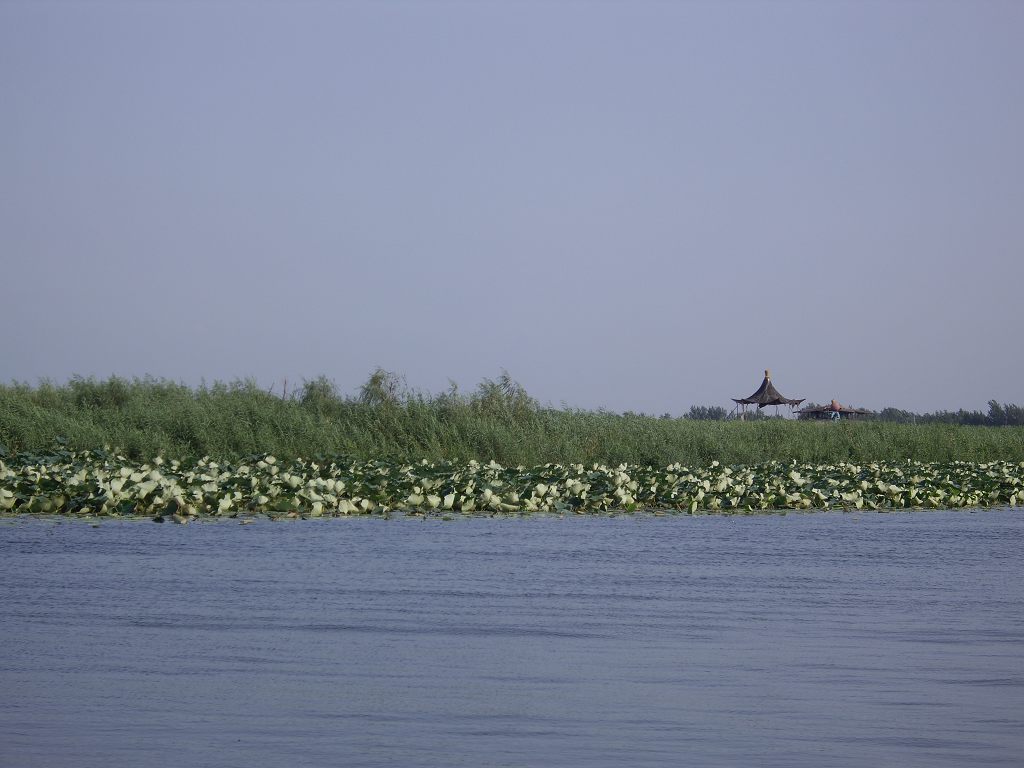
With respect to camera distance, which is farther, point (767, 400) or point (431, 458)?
point (767, 400)

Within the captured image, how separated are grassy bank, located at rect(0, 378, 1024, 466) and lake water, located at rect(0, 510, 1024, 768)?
11503 mm

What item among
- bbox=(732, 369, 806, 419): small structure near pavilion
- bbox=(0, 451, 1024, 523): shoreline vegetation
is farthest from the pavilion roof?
bbox=(0, 451, 1024, 523): shoreline vegetation

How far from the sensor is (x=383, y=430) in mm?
25719

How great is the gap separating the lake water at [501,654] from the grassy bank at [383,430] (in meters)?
11.5

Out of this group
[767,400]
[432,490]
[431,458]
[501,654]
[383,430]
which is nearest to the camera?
[501,654]

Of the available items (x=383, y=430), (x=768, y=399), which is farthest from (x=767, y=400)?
(x=383, y=430)

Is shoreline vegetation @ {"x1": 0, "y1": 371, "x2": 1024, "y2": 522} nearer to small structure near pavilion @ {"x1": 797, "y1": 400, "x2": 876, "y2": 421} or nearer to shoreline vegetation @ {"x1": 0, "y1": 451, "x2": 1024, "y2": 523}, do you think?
shoreline vegetation @ {"x1": 0, "y1": 451, "x2": 1024, "y2": 523}

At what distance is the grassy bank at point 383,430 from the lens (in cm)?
2388

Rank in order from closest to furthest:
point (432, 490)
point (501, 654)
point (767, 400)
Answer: point (501, 654) < point (432, 490) < point (767, 400)

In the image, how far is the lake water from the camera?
4.73 meters

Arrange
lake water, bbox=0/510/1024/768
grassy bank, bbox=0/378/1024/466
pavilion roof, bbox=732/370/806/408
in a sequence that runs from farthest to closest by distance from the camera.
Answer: pavilion roof, bbox=732/370/806/408, grassy bank, bbox=0/378/1024/466, lake water, bbox=0/510/1024/768

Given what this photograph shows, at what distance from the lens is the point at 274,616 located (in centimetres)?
784

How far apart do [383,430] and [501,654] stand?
63.3 feet

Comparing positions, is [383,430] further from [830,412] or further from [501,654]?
[830,412]
